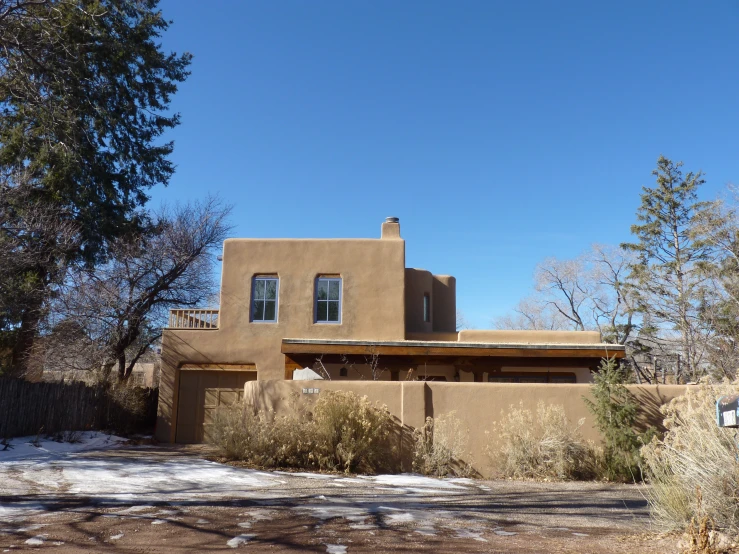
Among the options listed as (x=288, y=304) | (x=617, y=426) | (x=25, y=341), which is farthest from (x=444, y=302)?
(x=25, y=341)

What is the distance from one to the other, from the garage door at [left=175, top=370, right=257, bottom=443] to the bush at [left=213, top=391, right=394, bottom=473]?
20.6 feet

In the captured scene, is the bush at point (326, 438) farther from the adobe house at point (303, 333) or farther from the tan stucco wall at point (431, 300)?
the tan stucco wall at point (431, 300)

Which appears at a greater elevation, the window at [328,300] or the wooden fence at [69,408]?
the window at [328,300]

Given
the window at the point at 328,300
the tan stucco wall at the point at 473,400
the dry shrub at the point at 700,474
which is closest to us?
the dry shrub at the point at 700,474

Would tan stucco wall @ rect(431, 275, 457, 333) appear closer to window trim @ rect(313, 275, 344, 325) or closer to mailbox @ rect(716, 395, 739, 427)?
window trim @ rect(313, 275, 344, 325)

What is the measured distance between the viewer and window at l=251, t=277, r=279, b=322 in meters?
19.6

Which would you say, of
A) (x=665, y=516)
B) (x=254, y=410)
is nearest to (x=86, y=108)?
(x=254, y=410)

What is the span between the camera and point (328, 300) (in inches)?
776

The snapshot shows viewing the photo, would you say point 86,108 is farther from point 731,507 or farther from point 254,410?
point 731,507

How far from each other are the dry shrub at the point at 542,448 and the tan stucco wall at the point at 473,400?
251 millimetres

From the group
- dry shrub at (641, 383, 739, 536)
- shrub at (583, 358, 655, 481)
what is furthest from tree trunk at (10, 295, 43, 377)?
dry shrub at (641, 383, 739, 536)

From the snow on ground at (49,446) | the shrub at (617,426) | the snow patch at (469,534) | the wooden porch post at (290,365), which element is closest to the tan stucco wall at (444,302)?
the wooden porch post at (290,365)

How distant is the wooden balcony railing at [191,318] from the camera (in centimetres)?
2003

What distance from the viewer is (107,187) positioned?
22562 millimetres
